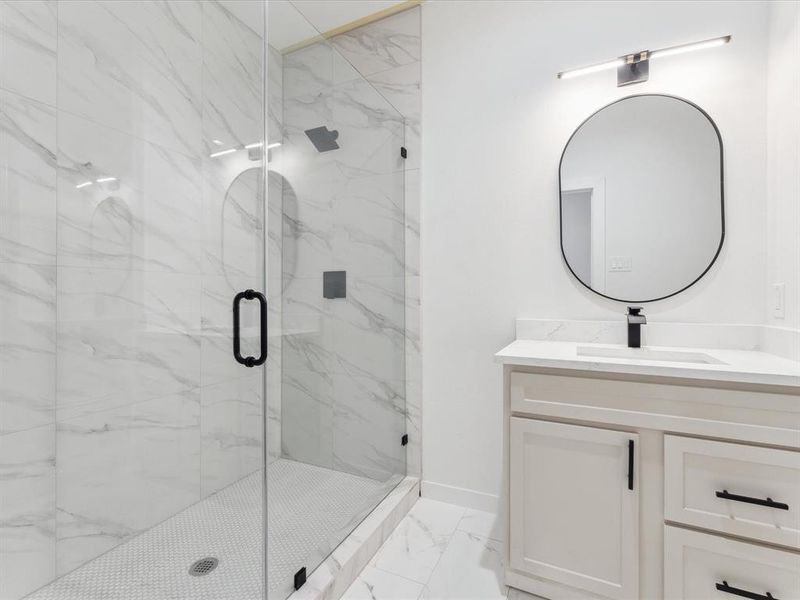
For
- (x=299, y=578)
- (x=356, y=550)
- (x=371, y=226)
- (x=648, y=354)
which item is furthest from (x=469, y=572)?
(x=371, y=226)

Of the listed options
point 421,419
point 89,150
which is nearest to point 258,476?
point 421,419

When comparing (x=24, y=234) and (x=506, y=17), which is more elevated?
(x=506, y=17)

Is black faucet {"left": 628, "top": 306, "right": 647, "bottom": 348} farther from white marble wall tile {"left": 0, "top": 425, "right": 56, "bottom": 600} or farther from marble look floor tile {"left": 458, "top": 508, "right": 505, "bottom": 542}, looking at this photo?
white marble wall tile {"left": 0, "top": 425, "right": 56, "bottom": 600}

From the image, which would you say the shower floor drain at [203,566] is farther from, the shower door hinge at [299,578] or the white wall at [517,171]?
the white wall at [517,171]

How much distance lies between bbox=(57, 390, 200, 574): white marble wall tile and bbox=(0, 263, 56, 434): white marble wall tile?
116 millimetres

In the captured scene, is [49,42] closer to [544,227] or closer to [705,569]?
[544,227]

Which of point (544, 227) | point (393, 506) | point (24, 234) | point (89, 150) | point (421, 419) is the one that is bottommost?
point (393, 506)

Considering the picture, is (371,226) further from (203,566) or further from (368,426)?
(203,566)

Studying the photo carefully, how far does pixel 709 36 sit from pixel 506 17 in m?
0.87

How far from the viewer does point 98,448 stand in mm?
1425

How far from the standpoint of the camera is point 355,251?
1.70 m

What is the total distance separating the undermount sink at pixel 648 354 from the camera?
4.80ft

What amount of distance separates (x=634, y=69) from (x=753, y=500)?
65.2 inches

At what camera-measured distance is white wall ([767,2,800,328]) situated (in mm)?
1335
